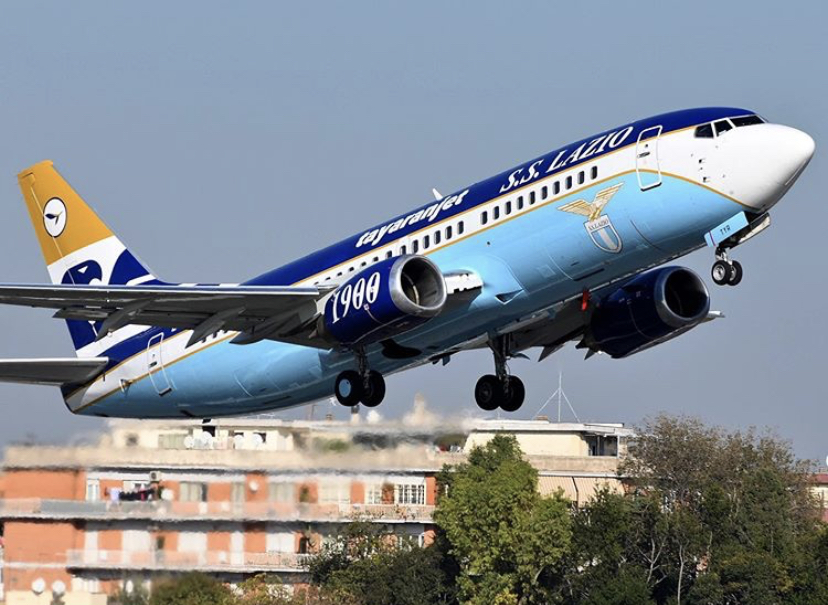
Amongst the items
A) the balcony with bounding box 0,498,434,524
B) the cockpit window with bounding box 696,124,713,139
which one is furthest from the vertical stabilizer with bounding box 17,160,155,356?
the cockpit window with bounding box 696,124,713,139

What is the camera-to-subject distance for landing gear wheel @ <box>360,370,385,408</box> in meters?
37.5

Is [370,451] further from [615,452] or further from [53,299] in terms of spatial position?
[615,452]

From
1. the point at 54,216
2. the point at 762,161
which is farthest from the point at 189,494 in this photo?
the point at 762,161

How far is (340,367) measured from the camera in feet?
127

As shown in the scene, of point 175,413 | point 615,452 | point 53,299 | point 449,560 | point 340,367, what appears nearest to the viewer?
point 53,299

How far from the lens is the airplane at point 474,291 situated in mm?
33406

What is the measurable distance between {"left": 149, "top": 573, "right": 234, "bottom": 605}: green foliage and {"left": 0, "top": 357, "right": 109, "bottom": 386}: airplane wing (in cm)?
535

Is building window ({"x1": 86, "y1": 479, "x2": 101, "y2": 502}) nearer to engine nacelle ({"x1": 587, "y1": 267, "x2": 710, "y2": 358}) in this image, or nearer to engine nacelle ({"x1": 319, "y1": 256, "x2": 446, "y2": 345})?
engine nacelle ({"x1": 319, "y1": 256, "x2": 446, "y2": 345})

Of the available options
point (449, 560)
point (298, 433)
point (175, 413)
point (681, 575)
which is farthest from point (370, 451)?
point (681, 575)

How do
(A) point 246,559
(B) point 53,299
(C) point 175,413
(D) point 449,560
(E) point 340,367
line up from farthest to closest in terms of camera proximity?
(D) point 449,560 < (A) point 246,559 < (C) point 175,413 < (E) point 340,367 < (B) point 53,299

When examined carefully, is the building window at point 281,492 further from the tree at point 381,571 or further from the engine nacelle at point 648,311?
the tree at point 381,571

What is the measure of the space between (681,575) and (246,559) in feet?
96.2

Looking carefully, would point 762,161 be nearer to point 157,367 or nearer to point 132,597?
point 157,367

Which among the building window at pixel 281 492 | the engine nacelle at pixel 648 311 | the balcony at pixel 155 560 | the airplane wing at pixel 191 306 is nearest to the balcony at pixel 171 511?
the building window at pixel 281 492
